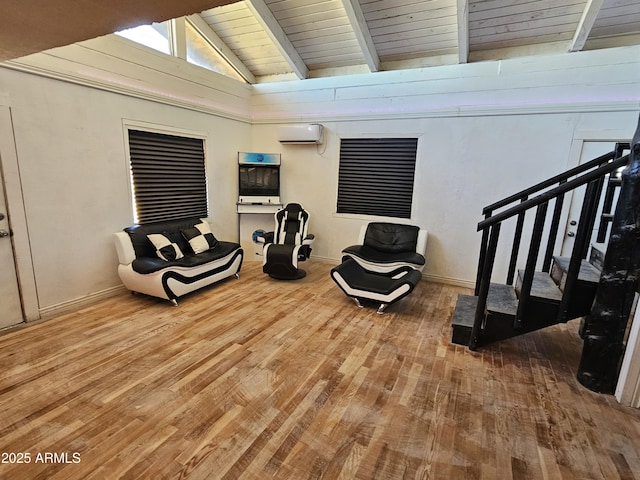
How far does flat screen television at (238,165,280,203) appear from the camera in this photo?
5.28 m

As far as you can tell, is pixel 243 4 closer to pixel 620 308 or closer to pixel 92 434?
pixel 92 434

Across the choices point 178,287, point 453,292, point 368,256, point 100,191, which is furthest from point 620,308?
point 100,191

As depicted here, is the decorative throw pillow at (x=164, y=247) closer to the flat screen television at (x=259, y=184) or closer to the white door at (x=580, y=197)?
the flat screen television at (x=259, y=184)

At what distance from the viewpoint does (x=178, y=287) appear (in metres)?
3.51

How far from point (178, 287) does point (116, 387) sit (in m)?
1.45

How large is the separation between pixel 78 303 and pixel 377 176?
4.34 metres

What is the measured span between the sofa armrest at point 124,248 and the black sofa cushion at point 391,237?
3.17 metres

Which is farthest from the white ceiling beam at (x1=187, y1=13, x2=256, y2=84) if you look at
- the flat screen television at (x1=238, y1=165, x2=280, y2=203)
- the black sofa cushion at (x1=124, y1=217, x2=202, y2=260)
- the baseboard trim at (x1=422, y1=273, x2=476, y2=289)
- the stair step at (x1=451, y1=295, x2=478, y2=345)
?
the stair step at (x1=451, y1=295, x2=478, y2=345)

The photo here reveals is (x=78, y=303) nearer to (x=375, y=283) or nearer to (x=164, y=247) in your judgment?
(x=164, y=247)

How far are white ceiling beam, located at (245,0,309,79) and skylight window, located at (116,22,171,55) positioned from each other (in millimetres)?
1169

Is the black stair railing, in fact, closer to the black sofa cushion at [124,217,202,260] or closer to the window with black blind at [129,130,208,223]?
the black sofa cushion at [124,217,202,260]

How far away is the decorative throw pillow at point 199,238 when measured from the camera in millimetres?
4098

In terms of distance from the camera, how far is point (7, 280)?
2910 mm

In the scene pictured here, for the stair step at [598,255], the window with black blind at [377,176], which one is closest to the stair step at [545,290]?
the stair step at [598,255]
